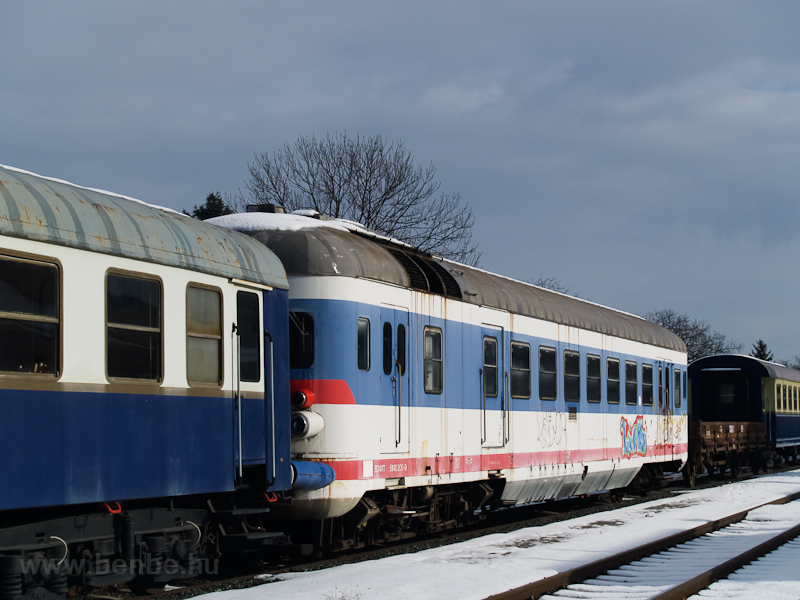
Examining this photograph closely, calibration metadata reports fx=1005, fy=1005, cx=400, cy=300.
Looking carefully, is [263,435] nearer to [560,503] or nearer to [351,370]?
[351,370]

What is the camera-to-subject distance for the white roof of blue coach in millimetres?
6785

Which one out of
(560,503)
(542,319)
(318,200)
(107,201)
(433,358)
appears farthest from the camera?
(318,200)

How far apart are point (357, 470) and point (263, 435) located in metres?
1.65

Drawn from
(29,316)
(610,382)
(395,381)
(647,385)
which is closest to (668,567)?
(395,381)

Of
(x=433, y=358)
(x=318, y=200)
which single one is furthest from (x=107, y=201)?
(x=318, y=200)

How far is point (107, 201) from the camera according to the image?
791 centimetres

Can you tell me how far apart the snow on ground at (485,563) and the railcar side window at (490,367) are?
1.93 metres

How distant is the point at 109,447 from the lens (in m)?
7.32

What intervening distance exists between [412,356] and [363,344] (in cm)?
105

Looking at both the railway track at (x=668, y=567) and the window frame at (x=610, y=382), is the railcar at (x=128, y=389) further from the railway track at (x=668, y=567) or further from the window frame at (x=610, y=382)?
the window frame at (x=610, y=382)

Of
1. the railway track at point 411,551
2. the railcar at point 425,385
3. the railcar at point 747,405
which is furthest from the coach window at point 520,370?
the railcar at point 747,405

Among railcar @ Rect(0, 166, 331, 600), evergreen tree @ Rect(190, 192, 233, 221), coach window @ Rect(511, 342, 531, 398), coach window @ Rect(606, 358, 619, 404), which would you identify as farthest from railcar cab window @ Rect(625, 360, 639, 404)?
evergreen tree @ Rect(190, 192, 233, 221)

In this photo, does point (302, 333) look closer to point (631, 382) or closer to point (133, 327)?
point (133, 327)

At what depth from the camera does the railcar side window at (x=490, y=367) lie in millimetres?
13672
